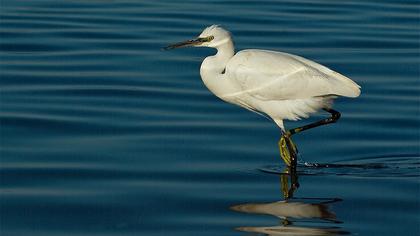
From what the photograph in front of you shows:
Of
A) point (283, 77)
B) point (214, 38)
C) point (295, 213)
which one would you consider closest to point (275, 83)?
point (283, 77)

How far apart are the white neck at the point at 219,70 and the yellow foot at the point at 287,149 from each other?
656 millimetres

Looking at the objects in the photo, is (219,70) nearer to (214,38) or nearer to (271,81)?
(214,38)

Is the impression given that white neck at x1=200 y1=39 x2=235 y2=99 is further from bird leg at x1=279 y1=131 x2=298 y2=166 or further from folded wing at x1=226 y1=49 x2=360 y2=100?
bird leg at x1=279 y1=131 x2=298 y2=166

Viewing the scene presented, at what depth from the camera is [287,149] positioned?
11.4 m

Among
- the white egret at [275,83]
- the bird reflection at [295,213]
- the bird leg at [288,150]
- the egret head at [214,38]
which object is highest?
the egret head at [214,38]

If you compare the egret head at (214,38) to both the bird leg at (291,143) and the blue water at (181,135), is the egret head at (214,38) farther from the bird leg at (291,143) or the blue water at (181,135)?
the bird leg at (291,143)

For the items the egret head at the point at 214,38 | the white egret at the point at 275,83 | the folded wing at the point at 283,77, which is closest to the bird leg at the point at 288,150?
the white egret at the point at 275,83

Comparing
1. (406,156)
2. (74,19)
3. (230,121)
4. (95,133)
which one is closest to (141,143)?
(95,133)

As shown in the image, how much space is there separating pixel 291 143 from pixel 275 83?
1.76 ft

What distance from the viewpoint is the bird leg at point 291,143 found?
11.2 metres

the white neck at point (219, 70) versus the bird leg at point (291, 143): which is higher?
the white neck at point (219, 70)

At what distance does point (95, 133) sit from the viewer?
1198 cm

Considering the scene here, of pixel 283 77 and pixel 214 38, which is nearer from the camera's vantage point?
pixel 283 77

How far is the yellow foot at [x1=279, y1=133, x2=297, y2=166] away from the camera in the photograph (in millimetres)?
11172
